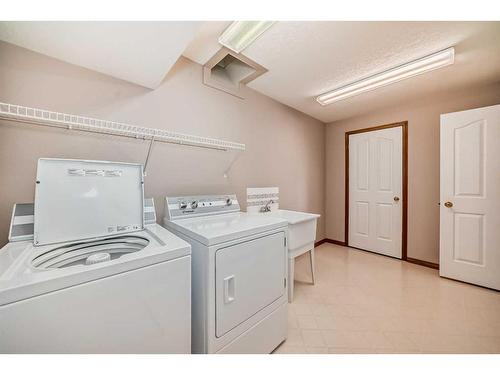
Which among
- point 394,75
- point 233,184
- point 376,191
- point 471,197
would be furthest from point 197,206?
point 471,197

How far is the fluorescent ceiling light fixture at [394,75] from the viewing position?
67.4 inches

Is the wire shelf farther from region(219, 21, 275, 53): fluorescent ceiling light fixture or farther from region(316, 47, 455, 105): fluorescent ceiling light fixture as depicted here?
region(316, 47, 455, 105): fluorescent ceiling light fixture

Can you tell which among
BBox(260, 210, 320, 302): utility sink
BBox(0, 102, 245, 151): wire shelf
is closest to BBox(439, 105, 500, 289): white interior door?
BBox(260, 210, 320, 302): utility sink

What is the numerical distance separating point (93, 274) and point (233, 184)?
1.62 metres

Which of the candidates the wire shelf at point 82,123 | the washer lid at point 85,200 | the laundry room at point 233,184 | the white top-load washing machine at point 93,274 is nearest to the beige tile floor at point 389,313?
the laundry room at point 233,184

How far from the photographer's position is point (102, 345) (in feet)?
2.56

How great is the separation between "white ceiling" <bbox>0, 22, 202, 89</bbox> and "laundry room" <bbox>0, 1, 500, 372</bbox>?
0.01 metres

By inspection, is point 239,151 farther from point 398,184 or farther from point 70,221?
point 398,184

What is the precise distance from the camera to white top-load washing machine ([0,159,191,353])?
67 centimetres

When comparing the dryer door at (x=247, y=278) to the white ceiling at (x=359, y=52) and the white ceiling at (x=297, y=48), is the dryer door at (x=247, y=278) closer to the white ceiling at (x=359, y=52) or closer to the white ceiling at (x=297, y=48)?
the white ceiling at (x=297, y=48)

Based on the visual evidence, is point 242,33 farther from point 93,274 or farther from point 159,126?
point 93,274

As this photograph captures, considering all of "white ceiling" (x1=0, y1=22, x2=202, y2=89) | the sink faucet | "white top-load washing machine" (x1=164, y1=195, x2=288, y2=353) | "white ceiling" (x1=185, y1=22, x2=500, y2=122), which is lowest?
"white top-load washing machine" (x1=164, y1=195, x2=288, y2=353)

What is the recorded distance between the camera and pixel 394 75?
200 centimetres

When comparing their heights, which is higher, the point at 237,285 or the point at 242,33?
the point at 242,33
